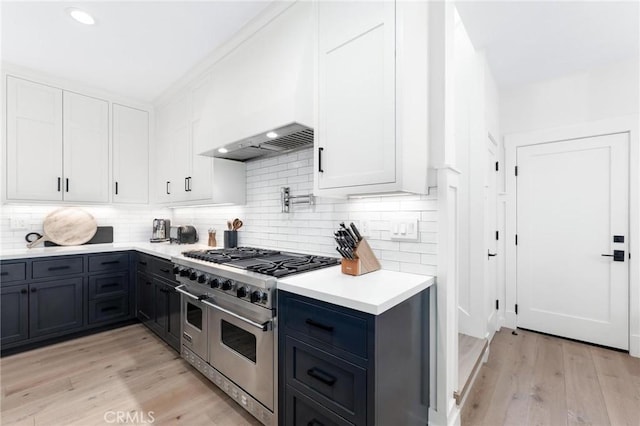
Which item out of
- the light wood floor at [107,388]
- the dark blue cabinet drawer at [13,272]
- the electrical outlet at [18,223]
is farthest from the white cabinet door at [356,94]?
the electrical outlet at [18,223]

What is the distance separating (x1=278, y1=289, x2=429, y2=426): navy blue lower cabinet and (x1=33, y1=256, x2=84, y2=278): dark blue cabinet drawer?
8.62 ft

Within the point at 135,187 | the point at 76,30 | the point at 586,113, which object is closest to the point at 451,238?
the point at 586,113

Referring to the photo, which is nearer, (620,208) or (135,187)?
(620,208)

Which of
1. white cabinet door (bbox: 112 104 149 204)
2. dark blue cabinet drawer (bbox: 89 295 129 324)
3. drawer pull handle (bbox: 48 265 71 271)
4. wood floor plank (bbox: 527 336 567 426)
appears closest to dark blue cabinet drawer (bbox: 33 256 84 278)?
drawer pull handle (bbox: 48 265 71 271)

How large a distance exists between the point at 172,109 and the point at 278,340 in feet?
10.1

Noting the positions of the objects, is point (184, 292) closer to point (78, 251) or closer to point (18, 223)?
point (78, 251)

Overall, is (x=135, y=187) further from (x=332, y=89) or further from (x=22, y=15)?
(x=332, y=89)

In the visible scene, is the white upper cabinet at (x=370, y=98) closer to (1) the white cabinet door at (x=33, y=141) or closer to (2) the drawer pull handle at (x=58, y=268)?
(2) the drawer pull handle at (x=58, y=268)

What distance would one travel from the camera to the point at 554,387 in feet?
7.24

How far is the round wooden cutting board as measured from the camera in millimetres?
3156

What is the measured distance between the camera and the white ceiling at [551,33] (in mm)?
2109

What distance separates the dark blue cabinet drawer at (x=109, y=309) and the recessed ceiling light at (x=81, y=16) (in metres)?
2.61

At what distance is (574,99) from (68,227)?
565 centimetres

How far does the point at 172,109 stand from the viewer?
11.3 ft
